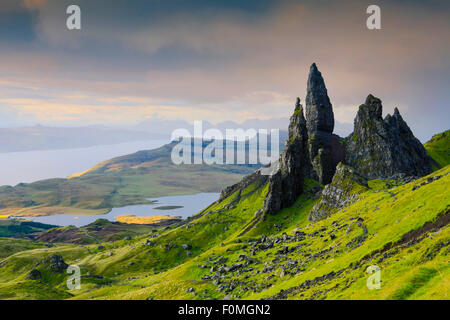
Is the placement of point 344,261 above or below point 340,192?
below

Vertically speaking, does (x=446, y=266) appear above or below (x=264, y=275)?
above

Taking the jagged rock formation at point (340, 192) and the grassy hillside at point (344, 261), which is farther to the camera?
the jagged rock formation at point (340, 192)

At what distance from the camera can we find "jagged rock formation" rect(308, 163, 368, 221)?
451ft

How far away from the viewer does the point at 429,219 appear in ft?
204

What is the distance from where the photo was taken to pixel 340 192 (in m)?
144

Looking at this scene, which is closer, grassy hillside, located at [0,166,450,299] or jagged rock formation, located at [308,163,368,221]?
grassy hillside, located at [0,166,450,299]

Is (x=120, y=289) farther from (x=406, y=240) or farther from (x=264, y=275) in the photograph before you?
(x=406, y=240)

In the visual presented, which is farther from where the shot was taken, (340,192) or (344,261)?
(340,192)

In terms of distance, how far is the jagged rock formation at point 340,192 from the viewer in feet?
451
